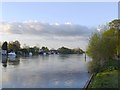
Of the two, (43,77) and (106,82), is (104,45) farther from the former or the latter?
(106,82)

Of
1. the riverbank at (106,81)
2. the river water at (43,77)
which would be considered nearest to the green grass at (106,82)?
the riverbank at (106,81)

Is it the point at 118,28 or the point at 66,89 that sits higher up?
the point at 118,28

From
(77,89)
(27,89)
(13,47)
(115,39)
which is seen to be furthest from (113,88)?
(13,47)

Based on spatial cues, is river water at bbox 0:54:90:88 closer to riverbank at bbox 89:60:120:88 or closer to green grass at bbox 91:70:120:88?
riverbank at bbox 89:60:120:88

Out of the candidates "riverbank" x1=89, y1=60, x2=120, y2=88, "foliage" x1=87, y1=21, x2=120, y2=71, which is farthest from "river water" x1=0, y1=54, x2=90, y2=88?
"foliage" x1=87, y1=21, x2=120, y2=71

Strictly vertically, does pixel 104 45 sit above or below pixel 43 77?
above

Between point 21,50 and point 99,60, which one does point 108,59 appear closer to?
point 99,60

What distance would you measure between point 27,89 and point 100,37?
2267 cm

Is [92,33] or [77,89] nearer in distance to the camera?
[77,89]

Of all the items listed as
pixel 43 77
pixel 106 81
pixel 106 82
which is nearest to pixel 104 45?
pixel 43 77

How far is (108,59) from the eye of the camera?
A: 37188 millimetres

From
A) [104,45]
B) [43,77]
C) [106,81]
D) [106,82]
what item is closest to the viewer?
[106,82]

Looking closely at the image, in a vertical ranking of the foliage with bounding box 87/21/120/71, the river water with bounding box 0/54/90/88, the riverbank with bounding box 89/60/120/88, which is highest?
the foliage with bounding box 87/21/120/71

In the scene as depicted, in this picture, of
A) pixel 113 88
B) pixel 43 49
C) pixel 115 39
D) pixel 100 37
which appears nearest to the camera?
pixel 113 88
